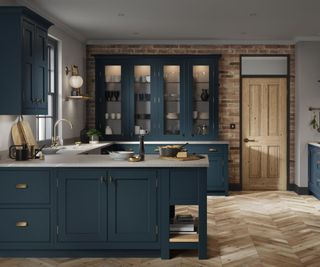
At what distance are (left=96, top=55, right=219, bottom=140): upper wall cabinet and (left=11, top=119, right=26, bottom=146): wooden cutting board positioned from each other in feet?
10.9

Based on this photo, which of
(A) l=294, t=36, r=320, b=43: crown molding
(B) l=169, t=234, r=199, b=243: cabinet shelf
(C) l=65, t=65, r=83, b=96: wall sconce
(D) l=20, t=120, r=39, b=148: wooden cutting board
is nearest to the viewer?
(B) l=169, t=234, r=199, b=243: cabinet shelf

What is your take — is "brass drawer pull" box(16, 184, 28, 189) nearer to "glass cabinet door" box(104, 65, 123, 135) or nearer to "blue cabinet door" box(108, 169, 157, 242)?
"blue cabinet door" box(108, 169, 157, 242)

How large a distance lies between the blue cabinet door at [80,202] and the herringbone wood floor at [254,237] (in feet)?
1.12

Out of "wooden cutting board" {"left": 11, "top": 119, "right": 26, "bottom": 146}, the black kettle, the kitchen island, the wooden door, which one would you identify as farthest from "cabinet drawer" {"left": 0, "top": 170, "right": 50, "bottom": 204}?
the wooden door

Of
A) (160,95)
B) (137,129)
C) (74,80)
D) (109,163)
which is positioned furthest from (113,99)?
(109,163)

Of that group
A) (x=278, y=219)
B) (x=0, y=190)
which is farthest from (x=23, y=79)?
(x=278, y=219)

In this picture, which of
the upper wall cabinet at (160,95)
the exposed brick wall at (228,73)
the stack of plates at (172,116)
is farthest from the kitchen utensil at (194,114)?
the exposed brick wall at (228,73)

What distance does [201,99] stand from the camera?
887 centimetres

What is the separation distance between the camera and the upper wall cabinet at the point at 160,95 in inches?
347

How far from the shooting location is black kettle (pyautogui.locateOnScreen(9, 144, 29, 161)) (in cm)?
508

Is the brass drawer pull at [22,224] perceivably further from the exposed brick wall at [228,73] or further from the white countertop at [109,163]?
the exposed brick wall at [228,73]

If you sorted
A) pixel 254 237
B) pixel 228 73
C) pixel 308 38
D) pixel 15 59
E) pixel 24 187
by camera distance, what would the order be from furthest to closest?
pixel 228 73 < pixel 308 38 < pixel 254 237 < pixel 15 59 < pixel 24 187

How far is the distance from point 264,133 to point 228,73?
1244mm

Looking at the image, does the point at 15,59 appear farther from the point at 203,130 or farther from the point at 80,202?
the point at 203,130
